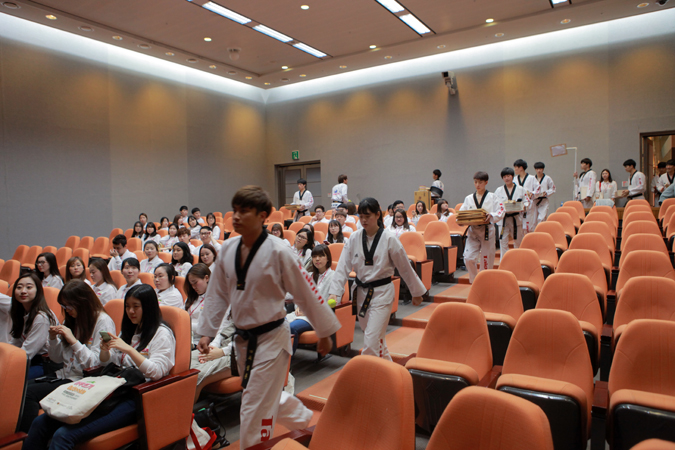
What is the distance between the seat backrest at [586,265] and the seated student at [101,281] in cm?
426

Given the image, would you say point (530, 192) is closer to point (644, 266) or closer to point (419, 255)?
point (419, 255)

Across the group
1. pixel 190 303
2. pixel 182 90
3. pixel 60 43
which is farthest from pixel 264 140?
pixel 190 303

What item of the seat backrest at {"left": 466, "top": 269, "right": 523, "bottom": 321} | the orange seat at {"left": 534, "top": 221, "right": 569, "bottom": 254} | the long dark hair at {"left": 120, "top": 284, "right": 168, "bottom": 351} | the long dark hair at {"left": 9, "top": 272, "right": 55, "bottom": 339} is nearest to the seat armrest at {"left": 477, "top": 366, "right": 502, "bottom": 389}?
the seat backrest at {"left": 466, "top": 269, "right": 523, "bottom": 321}

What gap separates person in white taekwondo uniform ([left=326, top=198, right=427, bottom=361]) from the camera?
3.05 meters

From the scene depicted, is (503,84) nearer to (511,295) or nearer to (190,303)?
(511,295)

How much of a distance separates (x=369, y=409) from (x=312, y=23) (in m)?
8.42

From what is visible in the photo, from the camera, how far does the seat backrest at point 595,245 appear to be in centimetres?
430

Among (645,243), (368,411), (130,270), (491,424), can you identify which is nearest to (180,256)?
(130,270)

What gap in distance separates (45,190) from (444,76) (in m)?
9.46

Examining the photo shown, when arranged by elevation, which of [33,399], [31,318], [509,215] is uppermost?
[509,215]

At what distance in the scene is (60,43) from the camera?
30.9 ft

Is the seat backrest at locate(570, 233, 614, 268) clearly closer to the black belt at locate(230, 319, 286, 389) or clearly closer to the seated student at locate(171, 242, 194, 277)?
the black belt at locate(230, 319, 286, 389)

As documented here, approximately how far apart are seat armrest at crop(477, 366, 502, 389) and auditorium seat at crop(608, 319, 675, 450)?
546 mm

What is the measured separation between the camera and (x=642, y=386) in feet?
6.77
